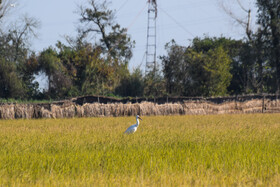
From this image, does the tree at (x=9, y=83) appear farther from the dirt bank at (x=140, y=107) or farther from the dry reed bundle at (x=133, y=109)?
the dry reed bundle at (x=133, y=109)

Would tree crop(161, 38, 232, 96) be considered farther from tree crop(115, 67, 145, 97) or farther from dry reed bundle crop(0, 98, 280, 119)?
dry reed bundle crop(0, 98, 280, 119)

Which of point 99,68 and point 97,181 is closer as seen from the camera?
point 97,181

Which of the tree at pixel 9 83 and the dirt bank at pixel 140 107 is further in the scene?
the tree at pixel 9 83

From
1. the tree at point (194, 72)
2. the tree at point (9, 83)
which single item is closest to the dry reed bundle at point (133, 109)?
the tree at point (194, 72)

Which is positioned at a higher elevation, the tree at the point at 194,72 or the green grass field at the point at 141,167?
the tree at the point at 194,72

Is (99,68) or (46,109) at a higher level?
(99,68)

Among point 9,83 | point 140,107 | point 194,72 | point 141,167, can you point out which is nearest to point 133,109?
point 140,107

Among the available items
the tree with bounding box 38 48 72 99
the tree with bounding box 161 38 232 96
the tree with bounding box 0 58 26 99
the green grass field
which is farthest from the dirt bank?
the green grass field

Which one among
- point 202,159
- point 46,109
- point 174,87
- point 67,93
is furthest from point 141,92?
point 202,159

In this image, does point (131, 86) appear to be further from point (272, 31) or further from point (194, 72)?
point (272, 31)

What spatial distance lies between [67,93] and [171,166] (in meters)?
29.8

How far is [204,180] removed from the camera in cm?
488

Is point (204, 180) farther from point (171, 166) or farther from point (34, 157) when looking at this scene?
point (34, 157)

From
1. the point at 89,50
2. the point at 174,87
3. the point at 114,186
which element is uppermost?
the point at 89,50
